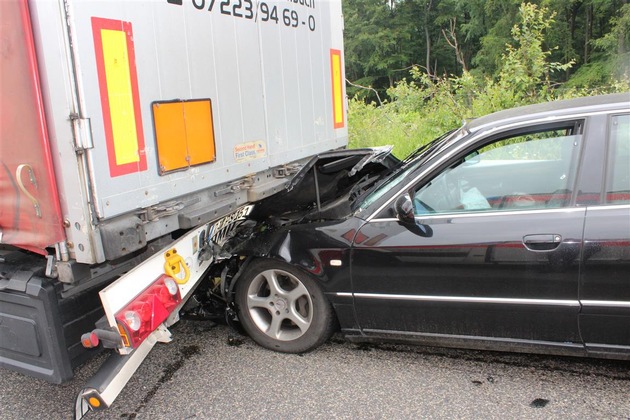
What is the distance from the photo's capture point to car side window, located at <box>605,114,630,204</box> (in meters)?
2.70

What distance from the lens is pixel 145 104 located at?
2797 mm

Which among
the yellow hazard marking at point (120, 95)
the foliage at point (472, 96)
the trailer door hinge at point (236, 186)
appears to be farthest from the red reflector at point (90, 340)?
the foliage at point (472, 96)

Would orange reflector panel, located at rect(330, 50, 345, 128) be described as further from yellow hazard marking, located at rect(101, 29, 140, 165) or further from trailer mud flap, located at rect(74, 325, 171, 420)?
trailer mud flap, located at rect(74, 325, 171, 420)

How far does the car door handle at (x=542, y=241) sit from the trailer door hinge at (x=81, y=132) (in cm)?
226

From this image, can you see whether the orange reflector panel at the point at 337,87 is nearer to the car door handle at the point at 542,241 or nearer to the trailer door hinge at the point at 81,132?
the car door handle at the point at 542,241

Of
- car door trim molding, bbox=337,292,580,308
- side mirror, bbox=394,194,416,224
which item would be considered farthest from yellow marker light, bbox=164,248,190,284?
side mirror, bbox=394,194,416,224

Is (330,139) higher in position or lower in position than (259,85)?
lower

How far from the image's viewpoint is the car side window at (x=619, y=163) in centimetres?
270

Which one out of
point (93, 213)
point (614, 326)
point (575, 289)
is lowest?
point (614, 326)

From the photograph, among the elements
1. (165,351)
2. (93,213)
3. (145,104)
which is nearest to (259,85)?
(145,104)

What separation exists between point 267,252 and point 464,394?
144 cm

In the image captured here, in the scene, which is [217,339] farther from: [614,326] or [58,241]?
[614,326]

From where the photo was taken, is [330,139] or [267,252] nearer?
[267,252]

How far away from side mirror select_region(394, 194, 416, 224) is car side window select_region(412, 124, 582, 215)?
9cm
